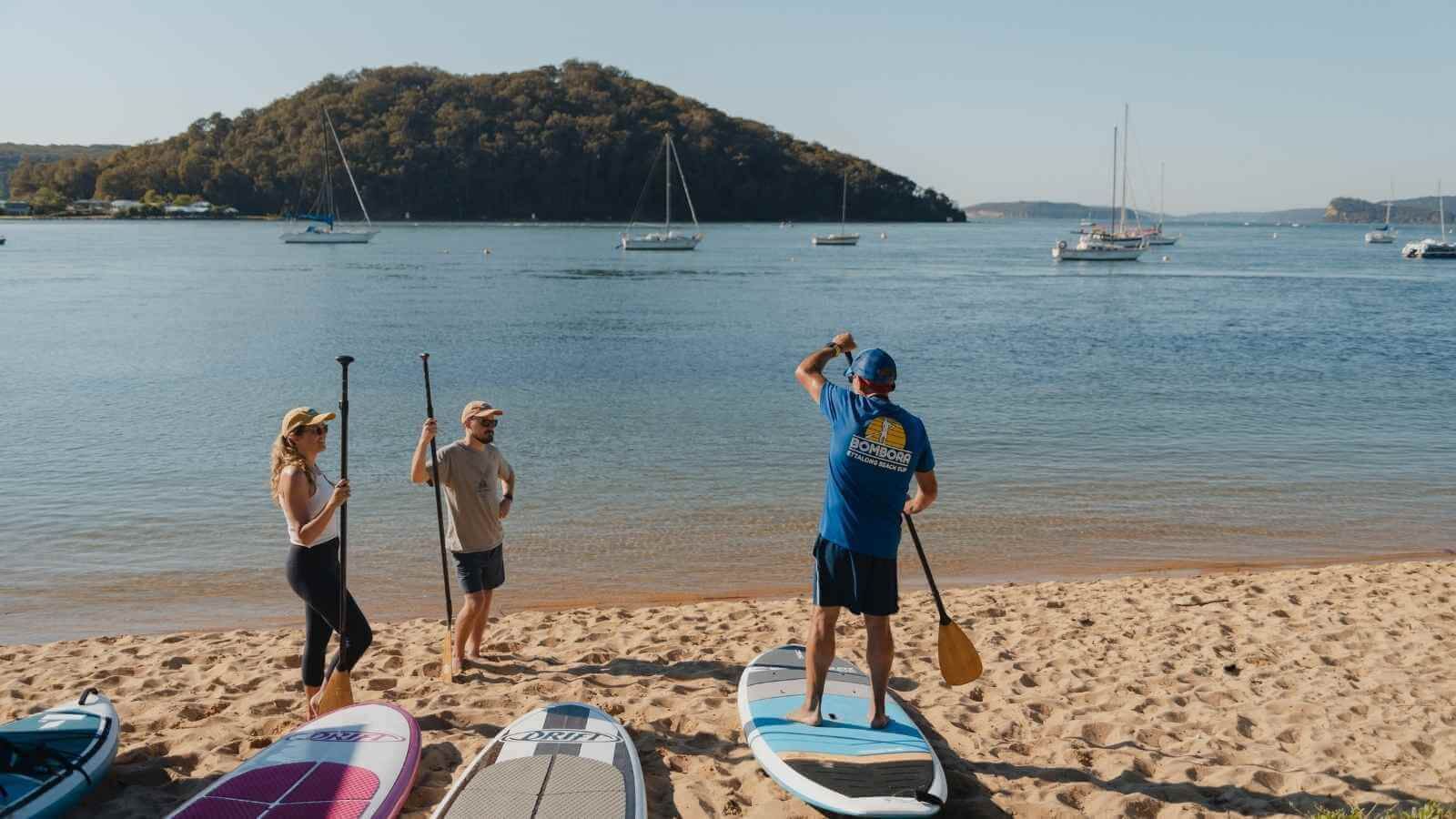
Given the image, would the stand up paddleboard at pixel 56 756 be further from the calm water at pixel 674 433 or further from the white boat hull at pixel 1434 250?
the white boat hull at pixel 1434 250

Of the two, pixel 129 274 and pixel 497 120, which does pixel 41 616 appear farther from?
pixel 497 120

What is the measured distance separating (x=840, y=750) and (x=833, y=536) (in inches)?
43.4

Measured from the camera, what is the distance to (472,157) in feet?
507

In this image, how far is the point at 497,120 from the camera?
531ft

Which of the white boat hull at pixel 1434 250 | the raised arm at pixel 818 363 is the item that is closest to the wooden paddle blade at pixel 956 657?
the raised arm at pixel 818 363

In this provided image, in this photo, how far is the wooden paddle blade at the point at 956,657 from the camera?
607cm

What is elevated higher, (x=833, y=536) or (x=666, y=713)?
(x=833, y=536)

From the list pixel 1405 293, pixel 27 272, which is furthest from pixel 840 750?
pixel 27 272

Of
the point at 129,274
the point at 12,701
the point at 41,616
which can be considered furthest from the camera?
the point at 129,274

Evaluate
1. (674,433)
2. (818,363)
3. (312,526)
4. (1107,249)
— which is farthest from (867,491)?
(1107,249)

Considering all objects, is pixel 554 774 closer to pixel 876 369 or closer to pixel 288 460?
pixel 288 460

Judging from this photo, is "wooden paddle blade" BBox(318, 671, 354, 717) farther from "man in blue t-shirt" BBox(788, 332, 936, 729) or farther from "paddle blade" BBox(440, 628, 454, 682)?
"man in blue t-shirt" BBox(788, 332, 936, 729)

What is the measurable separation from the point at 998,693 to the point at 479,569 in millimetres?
3316

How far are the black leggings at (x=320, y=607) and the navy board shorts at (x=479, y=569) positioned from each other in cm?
72
